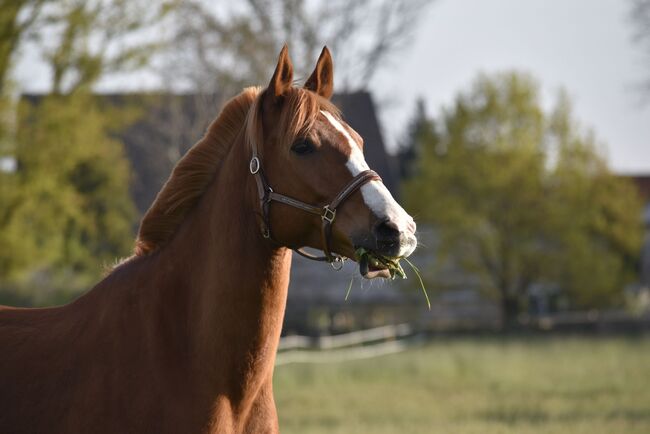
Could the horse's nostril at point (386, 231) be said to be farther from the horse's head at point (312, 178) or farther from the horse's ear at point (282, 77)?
the horse's ear at point (282, 77)

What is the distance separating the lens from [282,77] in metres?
3.69

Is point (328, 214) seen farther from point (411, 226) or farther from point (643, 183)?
point (643, 183)

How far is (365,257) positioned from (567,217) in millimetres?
27552

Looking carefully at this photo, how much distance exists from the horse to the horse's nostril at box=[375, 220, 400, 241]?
36 millimetres

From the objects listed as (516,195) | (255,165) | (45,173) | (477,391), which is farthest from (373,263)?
(516,195)

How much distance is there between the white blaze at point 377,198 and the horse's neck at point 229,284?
461mm

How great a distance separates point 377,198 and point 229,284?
0.72 metres

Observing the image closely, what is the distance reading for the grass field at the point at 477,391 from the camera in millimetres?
10852

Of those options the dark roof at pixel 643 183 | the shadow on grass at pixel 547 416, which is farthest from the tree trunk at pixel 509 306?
the dark roof at pixel 643 183

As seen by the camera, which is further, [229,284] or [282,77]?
[282,77]

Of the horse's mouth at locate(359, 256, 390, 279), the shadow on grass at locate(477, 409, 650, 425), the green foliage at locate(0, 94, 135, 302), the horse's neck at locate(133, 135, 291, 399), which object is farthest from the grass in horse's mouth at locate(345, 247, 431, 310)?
the green foliage at locate(0, 94, 135, 302)

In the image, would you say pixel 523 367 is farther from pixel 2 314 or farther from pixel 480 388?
pixel 2 314

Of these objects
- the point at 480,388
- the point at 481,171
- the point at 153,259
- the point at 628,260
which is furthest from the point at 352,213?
the point at 628,260

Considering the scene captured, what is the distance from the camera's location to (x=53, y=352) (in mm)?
3664
